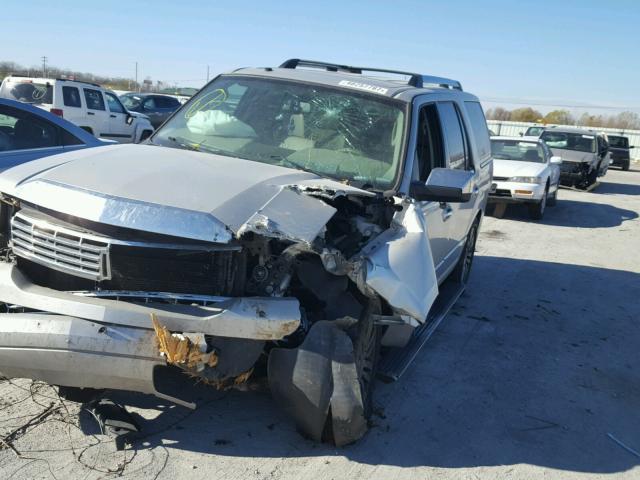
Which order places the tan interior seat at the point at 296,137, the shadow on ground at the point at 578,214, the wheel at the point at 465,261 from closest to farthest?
the tan interior seat at the point at 296,137 → the wheel at the point at 465,261 → the shadow on ground at the point at 578,214

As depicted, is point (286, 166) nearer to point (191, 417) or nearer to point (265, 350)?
point (265, 350)

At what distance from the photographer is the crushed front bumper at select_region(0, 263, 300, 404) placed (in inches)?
116

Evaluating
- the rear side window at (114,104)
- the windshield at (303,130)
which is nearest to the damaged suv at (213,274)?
the windshield at (303,130)

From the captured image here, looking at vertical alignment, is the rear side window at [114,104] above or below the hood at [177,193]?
below

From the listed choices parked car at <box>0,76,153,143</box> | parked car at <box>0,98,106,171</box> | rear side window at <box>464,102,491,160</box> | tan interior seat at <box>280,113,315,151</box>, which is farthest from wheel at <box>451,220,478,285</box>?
parked car at <box>0,76,153,143</box>

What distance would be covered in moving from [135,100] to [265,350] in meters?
21.7

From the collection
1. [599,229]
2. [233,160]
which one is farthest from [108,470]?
[599,229]

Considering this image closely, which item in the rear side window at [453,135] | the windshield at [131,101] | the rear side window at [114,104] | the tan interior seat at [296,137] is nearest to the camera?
the tan interior seat at [296,137]

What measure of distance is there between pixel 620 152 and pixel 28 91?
27.7 meters

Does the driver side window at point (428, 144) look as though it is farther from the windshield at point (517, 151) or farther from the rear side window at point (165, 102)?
the rear side window at point (165, 102)

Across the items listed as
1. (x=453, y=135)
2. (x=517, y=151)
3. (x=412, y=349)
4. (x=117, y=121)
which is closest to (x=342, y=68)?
(x=453, y=135)

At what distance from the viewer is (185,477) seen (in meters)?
3.16

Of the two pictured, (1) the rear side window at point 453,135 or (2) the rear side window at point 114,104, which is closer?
(1) the rear side window at point 453,135

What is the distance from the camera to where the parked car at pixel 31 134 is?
6258 millimetres
